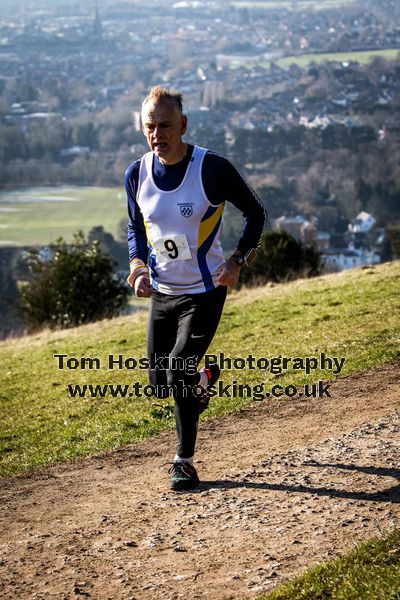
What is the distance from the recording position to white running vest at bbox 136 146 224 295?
20.3 ft

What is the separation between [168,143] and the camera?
20.1ft

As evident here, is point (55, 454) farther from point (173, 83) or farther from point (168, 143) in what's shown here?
point (173, 83)

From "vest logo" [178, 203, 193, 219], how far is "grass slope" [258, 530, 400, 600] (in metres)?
2.26

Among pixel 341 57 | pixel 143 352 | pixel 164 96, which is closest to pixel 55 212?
pixel 341 57

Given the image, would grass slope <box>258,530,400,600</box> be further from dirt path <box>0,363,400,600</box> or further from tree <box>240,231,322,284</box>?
tree <box>240,231,322,284</box>

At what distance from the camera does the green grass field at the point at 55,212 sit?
7144cm

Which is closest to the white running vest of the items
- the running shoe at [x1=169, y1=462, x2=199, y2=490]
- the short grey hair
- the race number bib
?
the race number bib

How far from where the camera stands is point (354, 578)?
4.66 meters

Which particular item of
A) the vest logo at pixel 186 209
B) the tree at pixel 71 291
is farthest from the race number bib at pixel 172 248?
the tree at pixel 71 291

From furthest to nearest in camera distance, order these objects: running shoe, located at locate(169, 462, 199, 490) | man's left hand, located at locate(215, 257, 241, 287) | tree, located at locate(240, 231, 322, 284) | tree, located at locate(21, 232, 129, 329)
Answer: tree, located at locate(240, 231, 322, 284) → tree, located at locate(21, 232, 129, 329) → running shoe, located at locate(169, 462, 199, 490) → man's left hand, located at locate(215, 257, 241, 287)

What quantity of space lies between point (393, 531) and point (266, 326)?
26.6ft

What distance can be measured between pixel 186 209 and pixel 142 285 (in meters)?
0.56

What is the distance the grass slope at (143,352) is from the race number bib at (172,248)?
2.38m

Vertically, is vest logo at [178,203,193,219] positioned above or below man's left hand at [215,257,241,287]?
above
